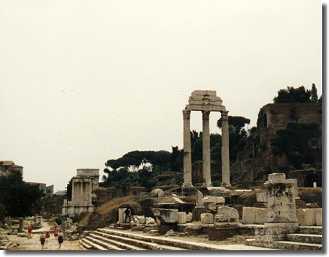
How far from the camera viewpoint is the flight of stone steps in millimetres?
12080

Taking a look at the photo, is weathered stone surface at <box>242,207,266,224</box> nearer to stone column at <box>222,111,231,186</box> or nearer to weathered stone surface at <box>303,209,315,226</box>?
weathered stone surface at <box>303,209,315,226</box>

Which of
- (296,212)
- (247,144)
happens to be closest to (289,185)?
(296,212)

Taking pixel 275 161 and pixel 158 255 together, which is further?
pixel 275 161

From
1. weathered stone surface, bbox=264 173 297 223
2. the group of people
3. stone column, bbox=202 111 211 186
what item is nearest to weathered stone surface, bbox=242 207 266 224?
weathered stone surface, bbox=264 173 297 223

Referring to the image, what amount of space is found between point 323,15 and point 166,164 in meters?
64.3

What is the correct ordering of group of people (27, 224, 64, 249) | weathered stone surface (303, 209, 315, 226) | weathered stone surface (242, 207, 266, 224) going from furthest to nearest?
group of people (27, 224, 64, 249) → weathered stone surface (242, 207, 266, 224) → weathered stone surface (303, 209, 315, 226)

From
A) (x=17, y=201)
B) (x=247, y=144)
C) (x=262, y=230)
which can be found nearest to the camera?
(x=262, y=230)

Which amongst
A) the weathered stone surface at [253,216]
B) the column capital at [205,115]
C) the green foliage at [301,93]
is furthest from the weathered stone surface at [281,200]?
the column capital at [205,115]

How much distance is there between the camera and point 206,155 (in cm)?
3856

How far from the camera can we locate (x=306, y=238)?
1273cm

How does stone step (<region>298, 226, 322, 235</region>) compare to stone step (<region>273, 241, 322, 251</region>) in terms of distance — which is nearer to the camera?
stone step (<region>273, 241, 322, 251</region>)

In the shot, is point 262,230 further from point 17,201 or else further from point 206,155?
point 17,201

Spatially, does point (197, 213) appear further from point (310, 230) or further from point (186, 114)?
point (186, 114)

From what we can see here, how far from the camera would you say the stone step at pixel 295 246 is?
12.0 metres
